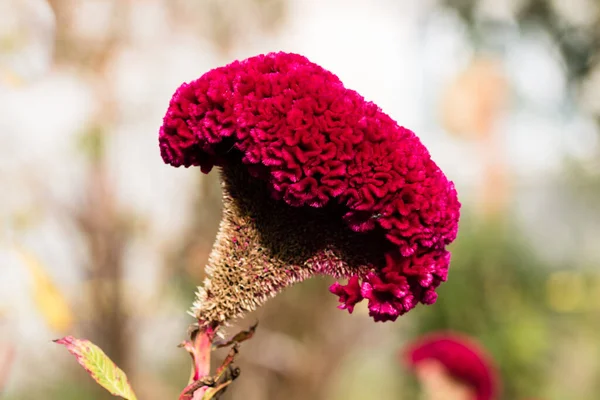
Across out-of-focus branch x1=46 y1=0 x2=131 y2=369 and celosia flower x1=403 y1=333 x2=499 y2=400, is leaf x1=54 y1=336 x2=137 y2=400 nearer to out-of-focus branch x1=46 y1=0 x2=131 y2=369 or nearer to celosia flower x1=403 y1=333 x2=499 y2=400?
celosia flower x1=403 y1=333 x2=499 y2=400

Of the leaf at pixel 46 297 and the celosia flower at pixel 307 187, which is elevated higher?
the leaf at pixel 46 297

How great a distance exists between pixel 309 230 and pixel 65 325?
3.27 meters

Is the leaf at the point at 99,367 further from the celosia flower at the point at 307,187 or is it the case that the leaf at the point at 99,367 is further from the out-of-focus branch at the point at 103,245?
the out-of-focus branch at the point at 103,245

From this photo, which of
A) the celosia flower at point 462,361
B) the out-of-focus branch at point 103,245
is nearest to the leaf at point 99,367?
the celosia flower at point 462,361

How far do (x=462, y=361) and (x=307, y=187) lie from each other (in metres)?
2.21

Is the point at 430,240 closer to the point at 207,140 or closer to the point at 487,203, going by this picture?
the point at 207,140

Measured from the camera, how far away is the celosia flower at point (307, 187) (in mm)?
823

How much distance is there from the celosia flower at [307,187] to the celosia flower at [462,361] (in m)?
2.08

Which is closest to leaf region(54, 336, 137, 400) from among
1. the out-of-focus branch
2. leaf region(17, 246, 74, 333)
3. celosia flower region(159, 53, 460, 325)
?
celosia flower region(159, 53, 460, 325)

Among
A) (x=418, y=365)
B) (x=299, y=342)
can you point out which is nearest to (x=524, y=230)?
(x=299, y=342)

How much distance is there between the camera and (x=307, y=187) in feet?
2.72

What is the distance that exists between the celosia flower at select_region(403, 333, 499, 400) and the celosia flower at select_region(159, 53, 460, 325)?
6.82 feet

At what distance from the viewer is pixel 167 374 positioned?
5.10 metres

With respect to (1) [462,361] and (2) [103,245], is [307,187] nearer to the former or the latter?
(1) [462,361]
